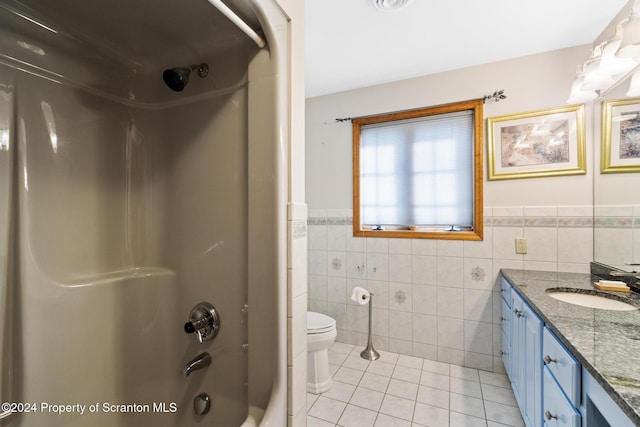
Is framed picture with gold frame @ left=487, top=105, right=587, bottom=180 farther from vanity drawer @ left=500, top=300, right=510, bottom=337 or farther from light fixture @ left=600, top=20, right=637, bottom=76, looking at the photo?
vanity drawer @ left=500, top=300, right=510, bottom=337

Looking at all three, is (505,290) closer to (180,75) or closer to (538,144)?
(538,144)

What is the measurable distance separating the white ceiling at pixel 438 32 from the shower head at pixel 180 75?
78cm

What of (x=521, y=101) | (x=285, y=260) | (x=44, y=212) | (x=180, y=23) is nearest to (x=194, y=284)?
(x=285, y=260)

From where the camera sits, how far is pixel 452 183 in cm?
218

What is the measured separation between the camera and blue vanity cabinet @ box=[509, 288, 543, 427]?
119 centimetres

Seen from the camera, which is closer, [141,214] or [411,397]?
[141,214]

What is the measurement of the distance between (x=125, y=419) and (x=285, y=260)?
1057mm

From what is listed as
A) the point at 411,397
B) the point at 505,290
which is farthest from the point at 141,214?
the point at 505,290

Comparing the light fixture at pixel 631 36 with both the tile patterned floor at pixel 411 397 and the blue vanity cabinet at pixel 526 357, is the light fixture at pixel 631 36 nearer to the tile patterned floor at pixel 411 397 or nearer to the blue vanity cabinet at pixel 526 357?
the blue vanity cabinet at pixel 526 357

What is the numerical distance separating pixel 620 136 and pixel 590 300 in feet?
3.20

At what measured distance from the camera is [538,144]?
192cm

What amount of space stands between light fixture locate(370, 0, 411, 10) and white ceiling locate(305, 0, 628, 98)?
0.04m

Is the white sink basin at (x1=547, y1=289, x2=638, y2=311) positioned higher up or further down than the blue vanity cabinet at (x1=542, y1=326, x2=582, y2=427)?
higher up

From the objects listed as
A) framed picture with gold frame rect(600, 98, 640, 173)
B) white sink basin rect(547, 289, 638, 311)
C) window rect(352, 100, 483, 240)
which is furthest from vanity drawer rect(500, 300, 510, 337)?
framed picture with gold frame rect(600, 98, 640, 173)
